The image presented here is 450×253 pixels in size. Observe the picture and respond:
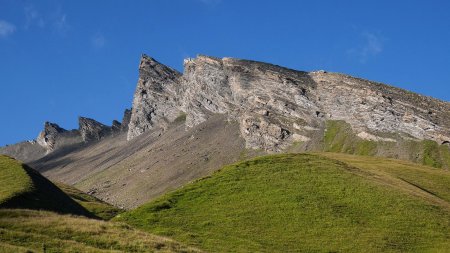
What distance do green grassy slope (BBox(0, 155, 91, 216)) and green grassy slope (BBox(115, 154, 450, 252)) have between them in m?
13.3

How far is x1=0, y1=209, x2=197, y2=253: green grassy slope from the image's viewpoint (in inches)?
1541

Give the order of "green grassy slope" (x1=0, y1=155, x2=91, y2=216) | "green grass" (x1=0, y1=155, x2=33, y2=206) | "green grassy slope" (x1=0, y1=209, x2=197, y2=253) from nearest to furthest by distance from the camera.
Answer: "green grassy slope" (x1=0, y1=209, x2=197, y2=253) → "green grassy slope" (x1=0, y1=155, x2=91, y2=216) → "green grass" (x1=0, y1=155, x2=33, y2=206)

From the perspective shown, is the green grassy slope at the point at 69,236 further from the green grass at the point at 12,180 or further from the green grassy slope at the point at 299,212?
the green grassy slope at the point at 299,212

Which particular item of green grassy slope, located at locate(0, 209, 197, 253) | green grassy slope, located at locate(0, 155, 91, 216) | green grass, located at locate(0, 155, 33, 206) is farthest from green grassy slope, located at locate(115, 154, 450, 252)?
green grassy slope, located at locate(0, 209, 197, 253)

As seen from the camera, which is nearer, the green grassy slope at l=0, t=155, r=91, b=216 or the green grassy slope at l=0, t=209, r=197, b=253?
the green grassy slope at l=0, t=209, r=197, b=253

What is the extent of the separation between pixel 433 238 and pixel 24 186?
165ft

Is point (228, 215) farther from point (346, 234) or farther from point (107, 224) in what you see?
point (107, 224)

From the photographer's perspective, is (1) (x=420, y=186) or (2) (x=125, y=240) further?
(1) (x=420, y=186)

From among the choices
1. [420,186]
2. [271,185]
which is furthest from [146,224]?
[420,186]

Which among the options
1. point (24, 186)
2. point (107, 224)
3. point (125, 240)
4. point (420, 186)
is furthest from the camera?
point (420, 186)

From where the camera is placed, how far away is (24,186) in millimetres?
59875

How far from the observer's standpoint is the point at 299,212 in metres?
81.2

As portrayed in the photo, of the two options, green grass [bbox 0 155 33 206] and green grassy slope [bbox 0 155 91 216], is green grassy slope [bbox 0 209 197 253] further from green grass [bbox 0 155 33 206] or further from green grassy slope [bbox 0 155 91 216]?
green grass [bbox 0 155 33 206]

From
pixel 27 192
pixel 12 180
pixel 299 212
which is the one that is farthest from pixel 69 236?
pixel 299 212
